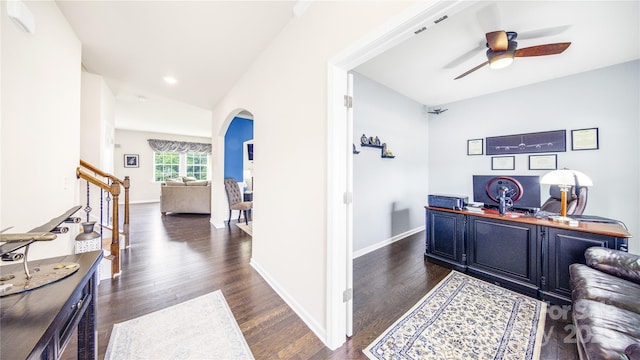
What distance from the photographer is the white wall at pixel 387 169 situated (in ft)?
10.6

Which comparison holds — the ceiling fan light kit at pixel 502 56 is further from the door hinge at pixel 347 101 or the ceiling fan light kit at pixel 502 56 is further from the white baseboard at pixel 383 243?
the white baseboard at pixel 383 243

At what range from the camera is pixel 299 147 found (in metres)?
1.89

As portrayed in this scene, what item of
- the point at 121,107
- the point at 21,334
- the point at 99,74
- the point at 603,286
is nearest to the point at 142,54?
the point at 99,74

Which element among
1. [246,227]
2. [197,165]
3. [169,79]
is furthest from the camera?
[197,165]

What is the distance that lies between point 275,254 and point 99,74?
147 inches

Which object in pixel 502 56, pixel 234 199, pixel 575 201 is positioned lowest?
pixel 234 199

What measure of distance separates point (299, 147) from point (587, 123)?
4233 millimetres

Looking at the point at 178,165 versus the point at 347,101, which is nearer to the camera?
the point at 347,101

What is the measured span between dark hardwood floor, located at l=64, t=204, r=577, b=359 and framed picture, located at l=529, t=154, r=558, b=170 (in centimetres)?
219

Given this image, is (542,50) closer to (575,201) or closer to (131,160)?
(575,201)

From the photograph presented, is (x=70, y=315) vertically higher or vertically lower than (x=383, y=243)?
higher

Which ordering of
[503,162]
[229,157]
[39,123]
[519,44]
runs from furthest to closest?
1. [229,157]
2. [503,162]
3. [519,44]
4. [39,123]

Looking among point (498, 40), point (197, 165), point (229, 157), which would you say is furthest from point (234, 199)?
point (197, 165)

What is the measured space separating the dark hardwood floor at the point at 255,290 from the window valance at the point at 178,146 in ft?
18.4
